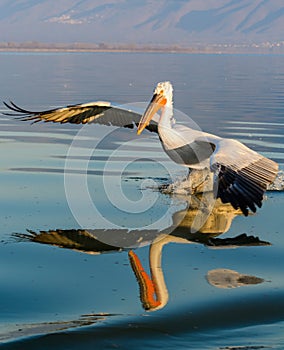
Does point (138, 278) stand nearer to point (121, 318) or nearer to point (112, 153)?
point (121, 318)

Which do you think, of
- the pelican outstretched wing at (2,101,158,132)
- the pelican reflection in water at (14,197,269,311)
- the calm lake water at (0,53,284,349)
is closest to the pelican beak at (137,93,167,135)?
the pelican outstretched wing at (2,101,158,132)

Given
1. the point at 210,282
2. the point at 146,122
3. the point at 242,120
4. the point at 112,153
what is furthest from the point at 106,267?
the point at 242,120

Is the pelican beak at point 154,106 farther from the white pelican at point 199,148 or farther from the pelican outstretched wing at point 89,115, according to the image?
the pelican outstretched wing at point 89,115

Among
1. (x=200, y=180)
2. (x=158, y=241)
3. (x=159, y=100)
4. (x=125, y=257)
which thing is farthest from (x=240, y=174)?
(x=200, y=180)

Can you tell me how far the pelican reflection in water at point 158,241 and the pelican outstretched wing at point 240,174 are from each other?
685 millimetres

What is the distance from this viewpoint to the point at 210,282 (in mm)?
8344

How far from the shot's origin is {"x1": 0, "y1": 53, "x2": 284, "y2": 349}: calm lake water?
702 cm

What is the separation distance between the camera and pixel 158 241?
9.98 m

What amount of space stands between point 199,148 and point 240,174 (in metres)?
2.00

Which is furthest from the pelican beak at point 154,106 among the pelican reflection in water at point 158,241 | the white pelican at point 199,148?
the pelican reflection in water at point 158,241

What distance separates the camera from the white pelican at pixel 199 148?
30.5 feet

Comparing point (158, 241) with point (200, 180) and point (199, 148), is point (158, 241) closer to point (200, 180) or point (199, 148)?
point (199, 148)

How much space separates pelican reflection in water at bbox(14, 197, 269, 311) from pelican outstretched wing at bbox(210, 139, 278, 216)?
685 millimetres

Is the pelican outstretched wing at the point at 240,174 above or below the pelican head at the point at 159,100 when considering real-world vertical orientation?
below
